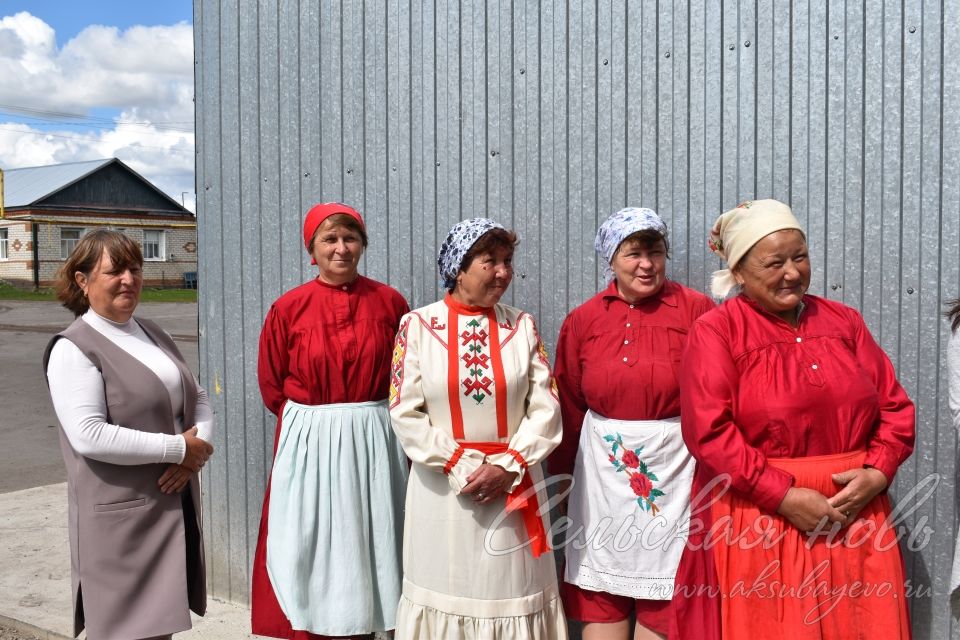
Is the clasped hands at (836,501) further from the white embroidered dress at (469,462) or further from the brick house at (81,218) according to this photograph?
the brick house at (81,218)

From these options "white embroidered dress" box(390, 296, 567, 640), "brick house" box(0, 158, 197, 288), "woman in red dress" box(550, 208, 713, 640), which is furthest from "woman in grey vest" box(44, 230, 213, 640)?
"brick house" box(0, 158, 197, 288)

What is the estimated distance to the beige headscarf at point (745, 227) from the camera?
8.71 ft

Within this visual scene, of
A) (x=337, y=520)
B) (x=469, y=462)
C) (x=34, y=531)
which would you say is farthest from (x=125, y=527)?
(x=34, y=531)

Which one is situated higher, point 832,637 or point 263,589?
point 832,637

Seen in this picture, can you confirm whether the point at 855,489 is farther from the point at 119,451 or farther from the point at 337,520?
the point at 119,451

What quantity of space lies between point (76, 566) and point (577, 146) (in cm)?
242

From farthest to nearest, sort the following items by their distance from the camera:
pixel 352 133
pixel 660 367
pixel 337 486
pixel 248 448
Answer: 1. pixel 248 448
2. pixel 352 133
3. pixel 337 486
4. pixel 660 367

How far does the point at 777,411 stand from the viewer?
2.60 m

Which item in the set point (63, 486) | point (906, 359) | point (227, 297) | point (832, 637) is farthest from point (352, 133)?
point (63, 486)

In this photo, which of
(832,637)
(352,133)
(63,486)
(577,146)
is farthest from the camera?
(63,486)

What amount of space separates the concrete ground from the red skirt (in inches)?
104

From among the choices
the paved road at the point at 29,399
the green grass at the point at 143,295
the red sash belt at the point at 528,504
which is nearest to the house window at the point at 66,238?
the green grass at the point at 143,295

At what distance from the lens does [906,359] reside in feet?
10.9

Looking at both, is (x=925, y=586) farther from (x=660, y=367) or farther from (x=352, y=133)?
(x=352, y=133)
